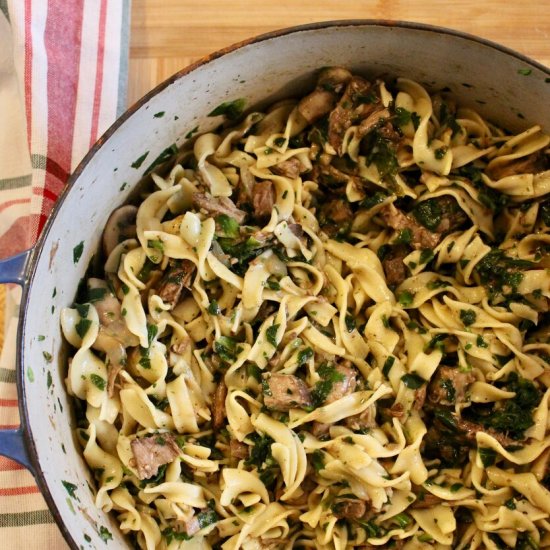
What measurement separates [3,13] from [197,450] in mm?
2465

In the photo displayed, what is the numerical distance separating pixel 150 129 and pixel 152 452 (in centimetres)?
145

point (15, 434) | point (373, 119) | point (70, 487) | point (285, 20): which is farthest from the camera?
point (285, 20)

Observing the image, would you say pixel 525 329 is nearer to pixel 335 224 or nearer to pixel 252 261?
pixel 335 224

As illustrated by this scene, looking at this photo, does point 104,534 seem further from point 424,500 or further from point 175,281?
point 424,500

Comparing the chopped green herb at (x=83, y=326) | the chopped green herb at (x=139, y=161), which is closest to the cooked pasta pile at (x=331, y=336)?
the chopped green herb at (x=83, y=326)

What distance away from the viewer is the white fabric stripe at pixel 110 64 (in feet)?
12.5

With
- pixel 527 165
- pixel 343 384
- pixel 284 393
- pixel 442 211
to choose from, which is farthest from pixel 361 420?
pixel 527 165

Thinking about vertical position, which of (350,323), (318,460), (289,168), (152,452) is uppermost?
(289,168)

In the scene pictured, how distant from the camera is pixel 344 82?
144 inches

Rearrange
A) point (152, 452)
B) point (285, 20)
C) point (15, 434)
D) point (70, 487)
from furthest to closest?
point (285, 20), point (152, 452), point (70, 487), point (15, 434)

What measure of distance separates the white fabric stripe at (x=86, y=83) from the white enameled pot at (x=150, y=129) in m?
0.40

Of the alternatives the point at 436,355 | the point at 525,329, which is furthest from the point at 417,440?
the point at 525,329

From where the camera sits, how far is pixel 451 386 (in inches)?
140

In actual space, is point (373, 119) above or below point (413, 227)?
above
